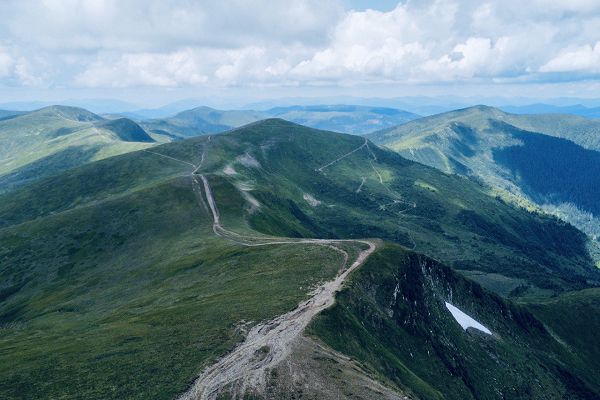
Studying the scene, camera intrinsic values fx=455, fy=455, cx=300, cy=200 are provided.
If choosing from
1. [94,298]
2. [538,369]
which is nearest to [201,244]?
[94,298]

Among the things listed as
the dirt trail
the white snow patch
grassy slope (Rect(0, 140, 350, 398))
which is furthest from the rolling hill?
the white snow patch

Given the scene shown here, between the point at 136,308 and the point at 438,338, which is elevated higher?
the point at 136,308

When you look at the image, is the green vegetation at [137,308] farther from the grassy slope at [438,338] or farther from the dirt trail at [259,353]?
the grassy slope at [438,338]

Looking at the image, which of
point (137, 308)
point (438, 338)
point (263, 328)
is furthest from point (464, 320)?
point (137, 308)

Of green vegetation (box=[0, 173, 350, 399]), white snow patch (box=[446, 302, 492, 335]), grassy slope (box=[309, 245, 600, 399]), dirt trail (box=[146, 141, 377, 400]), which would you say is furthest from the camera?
white snow patch (box=[446, 302, 492, 335])

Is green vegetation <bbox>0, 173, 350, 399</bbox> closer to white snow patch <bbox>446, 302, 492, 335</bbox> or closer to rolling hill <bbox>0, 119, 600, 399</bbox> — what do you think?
rolling hill <bbox>0, 119, 600, 399</bbox>

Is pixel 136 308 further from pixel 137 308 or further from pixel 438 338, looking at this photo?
pixel 438 338
